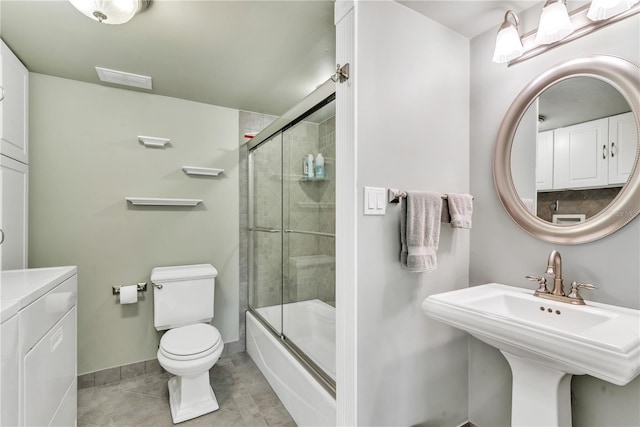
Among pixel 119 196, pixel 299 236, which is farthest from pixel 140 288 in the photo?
pixel 299 236

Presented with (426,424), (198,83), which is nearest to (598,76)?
(426,424)

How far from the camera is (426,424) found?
144 centimetres

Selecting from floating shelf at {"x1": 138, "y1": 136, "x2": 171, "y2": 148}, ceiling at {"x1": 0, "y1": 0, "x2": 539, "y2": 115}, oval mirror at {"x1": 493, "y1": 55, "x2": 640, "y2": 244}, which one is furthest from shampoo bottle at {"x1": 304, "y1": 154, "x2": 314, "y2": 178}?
floating shelf at {"x1": 138, "y1": 136, "x2": 171, "y2": 148}

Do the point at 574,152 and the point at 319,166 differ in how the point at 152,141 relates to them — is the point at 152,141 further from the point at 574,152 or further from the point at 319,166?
the point at 574,152

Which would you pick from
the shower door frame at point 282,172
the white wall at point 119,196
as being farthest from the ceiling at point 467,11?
the white wall at point 119,196

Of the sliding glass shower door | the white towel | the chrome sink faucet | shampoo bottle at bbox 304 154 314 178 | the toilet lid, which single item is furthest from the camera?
shampoo bottle at bbox 304 154 314 178

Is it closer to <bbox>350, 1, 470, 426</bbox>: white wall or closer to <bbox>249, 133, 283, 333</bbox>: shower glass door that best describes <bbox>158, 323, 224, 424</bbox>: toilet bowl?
<bbox>249, 133, 283, 333</bbox>: shower glass door

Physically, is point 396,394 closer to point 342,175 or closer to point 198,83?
point 342,175

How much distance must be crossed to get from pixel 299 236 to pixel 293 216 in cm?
15

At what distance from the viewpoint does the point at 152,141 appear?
2.25 metres

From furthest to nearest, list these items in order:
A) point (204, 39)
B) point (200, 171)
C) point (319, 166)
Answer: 1. point (200, 171)
2. point (319, 166)
3. point (204, 39)

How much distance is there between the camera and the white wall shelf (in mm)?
2225

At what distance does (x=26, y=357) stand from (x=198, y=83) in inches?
72.4

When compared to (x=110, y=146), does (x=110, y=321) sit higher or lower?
lower
